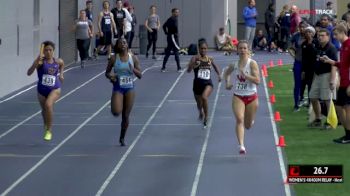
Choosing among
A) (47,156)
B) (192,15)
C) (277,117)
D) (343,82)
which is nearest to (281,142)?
(343,82)

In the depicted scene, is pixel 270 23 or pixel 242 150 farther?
pixel 270 23

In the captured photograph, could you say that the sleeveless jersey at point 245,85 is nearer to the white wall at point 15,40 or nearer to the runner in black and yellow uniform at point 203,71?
the runner in black and yellow uniform at point 203,71

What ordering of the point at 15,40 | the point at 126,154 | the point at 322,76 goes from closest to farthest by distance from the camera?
the point at 126,154 < the point at 322,76 < the point at 15,40

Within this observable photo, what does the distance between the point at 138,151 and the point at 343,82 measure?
3.68m

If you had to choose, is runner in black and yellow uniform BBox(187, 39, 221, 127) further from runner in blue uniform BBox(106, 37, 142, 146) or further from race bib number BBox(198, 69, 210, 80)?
runner in blue uniform BBox(106, 37, 142, 146)

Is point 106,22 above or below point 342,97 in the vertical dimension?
above

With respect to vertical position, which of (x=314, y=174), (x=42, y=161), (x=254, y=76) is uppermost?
(x=254, y=76)

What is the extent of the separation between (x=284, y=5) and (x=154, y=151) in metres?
25.1

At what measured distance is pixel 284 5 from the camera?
142 ft

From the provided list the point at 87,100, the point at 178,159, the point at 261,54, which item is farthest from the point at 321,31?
the point at 261,54

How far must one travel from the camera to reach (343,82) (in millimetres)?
18906

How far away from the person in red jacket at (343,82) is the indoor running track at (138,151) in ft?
4.36

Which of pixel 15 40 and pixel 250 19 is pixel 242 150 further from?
pixel 250 19

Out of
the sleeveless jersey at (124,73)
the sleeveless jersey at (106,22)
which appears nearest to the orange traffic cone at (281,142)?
the sleeveless jersey at (124,73)
